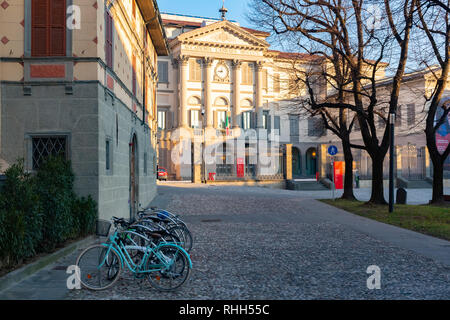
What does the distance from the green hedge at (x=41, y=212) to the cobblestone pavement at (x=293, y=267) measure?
151cm

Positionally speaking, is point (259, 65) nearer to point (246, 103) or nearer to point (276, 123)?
point (246, 103)

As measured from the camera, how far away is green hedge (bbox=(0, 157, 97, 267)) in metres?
7.10

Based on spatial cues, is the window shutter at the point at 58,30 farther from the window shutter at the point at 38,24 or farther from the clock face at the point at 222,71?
the clock face at the point at 222,71

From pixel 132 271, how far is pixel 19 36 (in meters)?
7.38

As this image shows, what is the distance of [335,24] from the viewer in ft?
68.7

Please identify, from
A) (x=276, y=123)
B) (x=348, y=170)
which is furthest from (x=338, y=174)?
(x=276, y=123)

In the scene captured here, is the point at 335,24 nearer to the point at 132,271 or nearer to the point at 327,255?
the point at 327,255

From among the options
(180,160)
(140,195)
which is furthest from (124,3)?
(180,160)

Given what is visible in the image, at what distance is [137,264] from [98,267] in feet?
1.85

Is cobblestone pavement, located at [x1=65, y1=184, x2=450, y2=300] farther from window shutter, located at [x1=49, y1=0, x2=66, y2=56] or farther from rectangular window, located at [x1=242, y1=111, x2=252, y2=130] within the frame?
rectangular window, located at [x1=242, y1=111, x2=252, y2=130]

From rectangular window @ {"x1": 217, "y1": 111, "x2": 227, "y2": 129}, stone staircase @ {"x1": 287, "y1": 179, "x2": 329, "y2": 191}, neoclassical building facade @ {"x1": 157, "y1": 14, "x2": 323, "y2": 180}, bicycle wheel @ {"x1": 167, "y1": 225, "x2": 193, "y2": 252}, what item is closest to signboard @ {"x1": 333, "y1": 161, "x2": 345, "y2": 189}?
stone staircase @ {"x1": 287, "y1": 179, "x2": 329, "y2": 191}

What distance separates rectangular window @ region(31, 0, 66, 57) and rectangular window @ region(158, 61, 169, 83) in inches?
1785

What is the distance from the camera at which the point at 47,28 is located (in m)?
11.1
